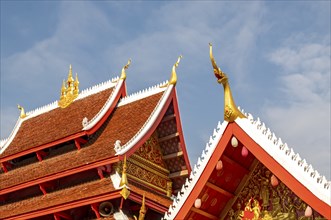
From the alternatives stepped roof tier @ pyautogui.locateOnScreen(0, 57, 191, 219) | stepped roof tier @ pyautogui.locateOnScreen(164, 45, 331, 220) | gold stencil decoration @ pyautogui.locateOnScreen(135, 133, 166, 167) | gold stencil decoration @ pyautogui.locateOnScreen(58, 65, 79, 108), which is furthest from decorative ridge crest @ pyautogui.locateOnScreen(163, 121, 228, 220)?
gold stencil decoration @ pyautogui.locateOnScreen(58, 65, 79, 108)

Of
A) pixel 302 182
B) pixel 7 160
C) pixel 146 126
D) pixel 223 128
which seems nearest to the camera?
pixel 302 182

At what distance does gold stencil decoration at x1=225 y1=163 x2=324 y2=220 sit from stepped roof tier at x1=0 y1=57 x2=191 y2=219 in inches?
251

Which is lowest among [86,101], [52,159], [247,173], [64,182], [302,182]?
[302,182]

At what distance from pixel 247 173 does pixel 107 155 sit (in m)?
8.12

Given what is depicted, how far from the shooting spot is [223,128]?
9.14m

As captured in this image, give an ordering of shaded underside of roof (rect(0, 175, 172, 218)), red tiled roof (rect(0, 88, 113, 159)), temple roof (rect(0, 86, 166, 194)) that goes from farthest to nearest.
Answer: red tiled roof (rect(0, 88, 113, 159)) → temple roof (rect(0, 86, 166, 194)) → shaded underside of roof (rect(0, 175, 172, 218))

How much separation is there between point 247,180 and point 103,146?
30.3 ft

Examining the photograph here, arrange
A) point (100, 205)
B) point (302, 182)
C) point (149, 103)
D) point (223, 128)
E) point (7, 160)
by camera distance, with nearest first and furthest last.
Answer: point (302, 182) → point (223, 128) → point (100, 205) → point (149, 103) → point (7, 160)

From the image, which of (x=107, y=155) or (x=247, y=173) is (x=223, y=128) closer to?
(x=247, y=173)

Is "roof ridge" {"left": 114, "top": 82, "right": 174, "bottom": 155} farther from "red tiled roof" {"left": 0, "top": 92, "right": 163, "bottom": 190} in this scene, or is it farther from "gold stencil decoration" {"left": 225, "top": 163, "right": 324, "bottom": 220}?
"gold stencil decoration" {"left": 225, "top": 163, "right": 324, "bottom": 220}

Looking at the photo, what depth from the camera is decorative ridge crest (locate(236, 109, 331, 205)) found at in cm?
805

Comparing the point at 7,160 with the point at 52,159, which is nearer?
the point at 52,159

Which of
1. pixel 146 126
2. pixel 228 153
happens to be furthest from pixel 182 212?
pixel 146 126

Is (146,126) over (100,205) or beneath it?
over
